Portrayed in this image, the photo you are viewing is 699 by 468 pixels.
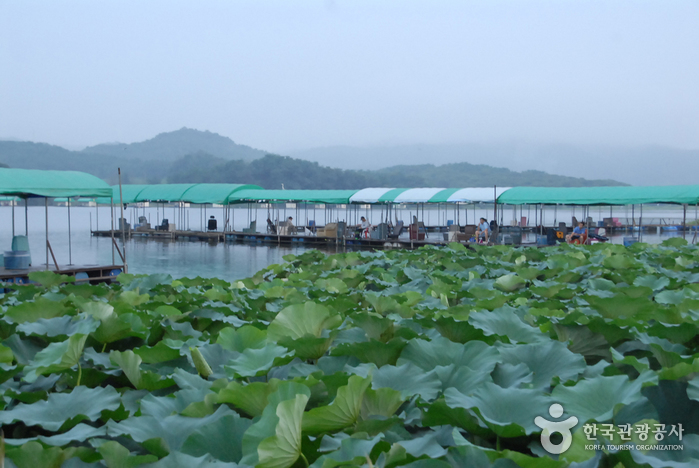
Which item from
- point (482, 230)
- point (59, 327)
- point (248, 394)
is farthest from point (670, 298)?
point (482, 230)

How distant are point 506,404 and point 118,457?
0.96m

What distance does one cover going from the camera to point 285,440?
Answer: 4.17 ft

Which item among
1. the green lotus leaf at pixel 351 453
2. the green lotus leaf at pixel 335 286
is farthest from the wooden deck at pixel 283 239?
the green lotus leaf at pixel 351 453

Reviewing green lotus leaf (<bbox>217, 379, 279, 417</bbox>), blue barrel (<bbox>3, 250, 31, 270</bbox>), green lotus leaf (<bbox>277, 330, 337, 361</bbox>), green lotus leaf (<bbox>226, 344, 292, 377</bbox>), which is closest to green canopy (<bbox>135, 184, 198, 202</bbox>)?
blue barrel (<bbox>3, 250, 31, 270</bbox>)

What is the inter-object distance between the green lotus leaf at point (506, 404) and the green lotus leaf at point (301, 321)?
0.82 meters

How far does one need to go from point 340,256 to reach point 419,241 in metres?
22.5

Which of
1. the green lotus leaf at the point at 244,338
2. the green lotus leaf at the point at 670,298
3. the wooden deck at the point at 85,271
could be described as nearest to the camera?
the green lotus leaf at the point at 244,338

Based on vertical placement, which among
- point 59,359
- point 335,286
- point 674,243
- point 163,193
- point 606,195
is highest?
point 163,193

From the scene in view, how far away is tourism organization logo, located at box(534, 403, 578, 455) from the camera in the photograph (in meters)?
1.39

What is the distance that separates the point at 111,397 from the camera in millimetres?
1717

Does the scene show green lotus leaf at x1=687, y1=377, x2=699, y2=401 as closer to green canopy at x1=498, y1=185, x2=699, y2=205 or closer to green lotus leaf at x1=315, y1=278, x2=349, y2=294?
green lotus leaf at x1=315, y1=278, x2=349, y2=294

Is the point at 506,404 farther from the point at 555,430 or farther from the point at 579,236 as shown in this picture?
the point at 579,236

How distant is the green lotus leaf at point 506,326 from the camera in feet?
8.04

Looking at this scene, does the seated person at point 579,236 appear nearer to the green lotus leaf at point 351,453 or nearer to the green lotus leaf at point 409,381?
the green lotus leaf at point 409,381
